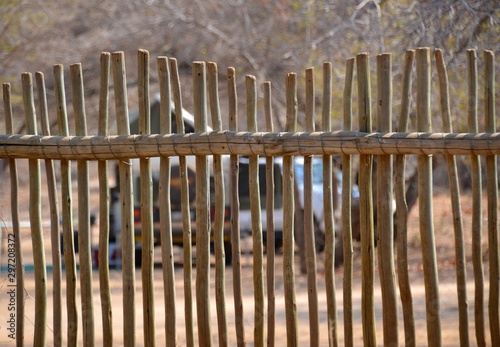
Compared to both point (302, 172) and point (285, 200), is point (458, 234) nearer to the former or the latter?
point (285, 200)

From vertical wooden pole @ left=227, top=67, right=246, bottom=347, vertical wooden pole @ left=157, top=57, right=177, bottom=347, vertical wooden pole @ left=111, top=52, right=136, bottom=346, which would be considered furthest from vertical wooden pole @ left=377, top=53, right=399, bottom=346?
vertical wooden pole @ left=111, top=52, right=136, bottom=346

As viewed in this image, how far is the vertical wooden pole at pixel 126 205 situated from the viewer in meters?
3.99

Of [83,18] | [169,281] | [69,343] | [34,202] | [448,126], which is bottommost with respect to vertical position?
[69,343]

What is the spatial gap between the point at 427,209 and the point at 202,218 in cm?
118

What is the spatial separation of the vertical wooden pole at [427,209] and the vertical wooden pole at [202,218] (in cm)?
113

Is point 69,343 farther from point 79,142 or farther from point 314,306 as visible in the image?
point 314,306

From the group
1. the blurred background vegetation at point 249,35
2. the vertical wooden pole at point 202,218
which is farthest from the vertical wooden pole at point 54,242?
the blurred background vegetation at point 249,35

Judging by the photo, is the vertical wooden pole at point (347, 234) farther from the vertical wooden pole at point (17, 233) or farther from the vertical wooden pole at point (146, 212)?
the vertical wooden pole at point (17, 233)

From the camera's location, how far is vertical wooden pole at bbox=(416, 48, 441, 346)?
12.8ft

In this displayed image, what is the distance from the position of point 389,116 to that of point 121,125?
1420mm

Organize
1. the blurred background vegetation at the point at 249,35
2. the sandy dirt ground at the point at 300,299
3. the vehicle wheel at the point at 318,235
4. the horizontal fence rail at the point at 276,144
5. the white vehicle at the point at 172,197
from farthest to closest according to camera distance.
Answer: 1. the vehicle wheel at the point at 318,235
2. the white vehicle at the point at 172,197
3. the blurred background vegetation at the point at 249,35
4. the sandy dirt ground at the point at 300,299
5. the horizontal fence rail at the point at 276,144

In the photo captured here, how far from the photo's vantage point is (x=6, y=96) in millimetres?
4078

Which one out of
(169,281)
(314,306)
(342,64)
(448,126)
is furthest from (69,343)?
(342,64)

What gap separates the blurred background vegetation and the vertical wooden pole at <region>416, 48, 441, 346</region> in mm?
2844
